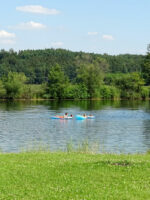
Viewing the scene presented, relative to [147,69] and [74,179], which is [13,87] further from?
[74,179]

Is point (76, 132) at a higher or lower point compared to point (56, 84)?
lower

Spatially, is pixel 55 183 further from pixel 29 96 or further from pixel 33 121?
pixel 29 96

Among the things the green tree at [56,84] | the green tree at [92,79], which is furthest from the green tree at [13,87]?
the green tree at [92,79]

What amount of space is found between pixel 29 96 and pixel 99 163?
93061mm

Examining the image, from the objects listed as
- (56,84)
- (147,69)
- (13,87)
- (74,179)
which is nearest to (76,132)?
(74,179)

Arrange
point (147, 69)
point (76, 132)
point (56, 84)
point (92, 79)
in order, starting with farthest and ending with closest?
point (147, 69), point (92, 79), point (56, 84), point (76, 132)

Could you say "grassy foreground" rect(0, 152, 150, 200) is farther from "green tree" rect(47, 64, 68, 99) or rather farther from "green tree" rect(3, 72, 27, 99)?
"green tree" rect(47, 64, 68, 99)

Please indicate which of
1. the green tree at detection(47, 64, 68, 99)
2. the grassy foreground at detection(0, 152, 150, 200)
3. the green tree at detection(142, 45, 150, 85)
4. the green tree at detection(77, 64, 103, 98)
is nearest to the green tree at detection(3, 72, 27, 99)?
the green tree at detection(47, 64, 68, 99)

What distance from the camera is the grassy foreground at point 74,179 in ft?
32.2

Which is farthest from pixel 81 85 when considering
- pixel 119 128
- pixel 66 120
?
pixel 119 128

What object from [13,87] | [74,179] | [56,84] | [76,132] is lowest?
[76,132]

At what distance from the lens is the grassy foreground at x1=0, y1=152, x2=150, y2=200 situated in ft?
32.2

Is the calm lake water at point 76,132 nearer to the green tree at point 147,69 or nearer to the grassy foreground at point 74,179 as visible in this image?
the grassy foreground at point 74,179

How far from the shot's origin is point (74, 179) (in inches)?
448
